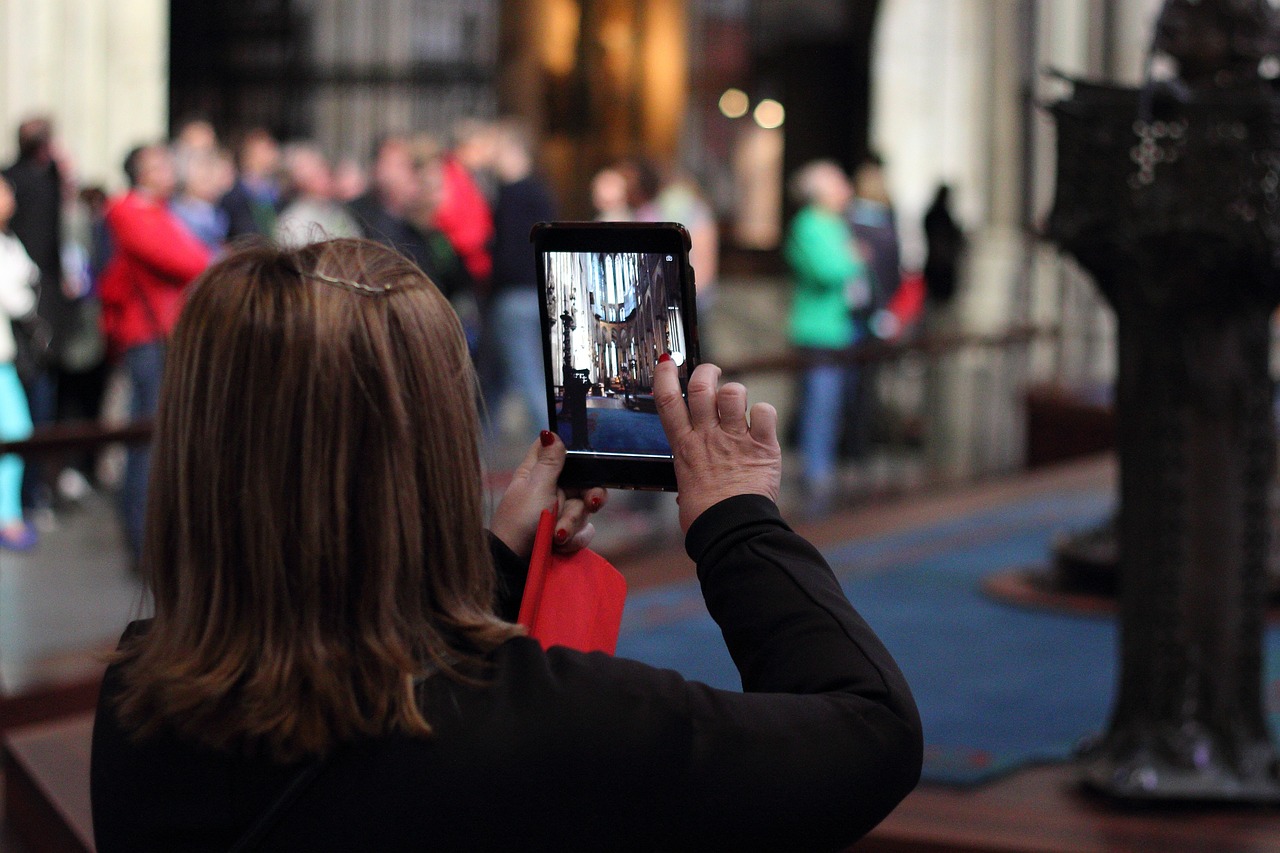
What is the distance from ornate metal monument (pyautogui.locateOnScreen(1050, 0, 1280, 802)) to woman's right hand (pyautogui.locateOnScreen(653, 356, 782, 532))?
2285 mm

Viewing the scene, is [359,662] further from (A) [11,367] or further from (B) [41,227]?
(B) [41,227]

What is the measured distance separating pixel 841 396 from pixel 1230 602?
6206 millimetres

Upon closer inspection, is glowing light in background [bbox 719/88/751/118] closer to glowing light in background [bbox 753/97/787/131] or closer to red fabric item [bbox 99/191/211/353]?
glowing light in background [bbox 753/97/787/131]

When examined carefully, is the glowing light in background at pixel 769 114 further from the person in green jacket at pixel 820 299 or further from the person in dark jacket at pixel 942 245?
the person in green jacket at pixel 820 299

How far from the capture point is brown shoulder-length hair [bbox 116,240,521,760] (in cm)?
132

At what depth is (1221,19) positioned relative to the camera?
12.1 feet

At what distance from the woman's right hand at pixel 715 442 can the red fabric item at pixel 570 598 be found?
4.2 inches

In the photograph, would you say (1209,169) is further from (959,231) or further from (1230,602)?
(959,231)

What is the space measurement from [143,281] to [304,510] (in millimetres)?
5677

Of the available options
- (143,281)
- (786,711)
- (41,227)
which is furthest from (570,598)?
(41,227)

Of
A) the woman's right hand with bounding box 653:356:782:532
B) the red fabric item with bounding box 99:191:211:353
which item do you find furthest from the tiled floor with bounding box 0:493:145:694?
the woman's right hand with bounding box 653:356:782:532

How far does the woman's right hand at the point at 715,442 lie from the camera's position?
153 cm

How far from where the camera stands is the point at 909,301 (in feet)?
35.8

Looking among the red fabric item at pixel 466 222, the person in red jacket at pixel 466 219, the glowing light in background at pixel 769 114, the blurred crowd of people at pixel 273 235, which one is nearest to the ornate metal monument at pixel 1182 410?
the blurred crowd of people at pixel 273 235
